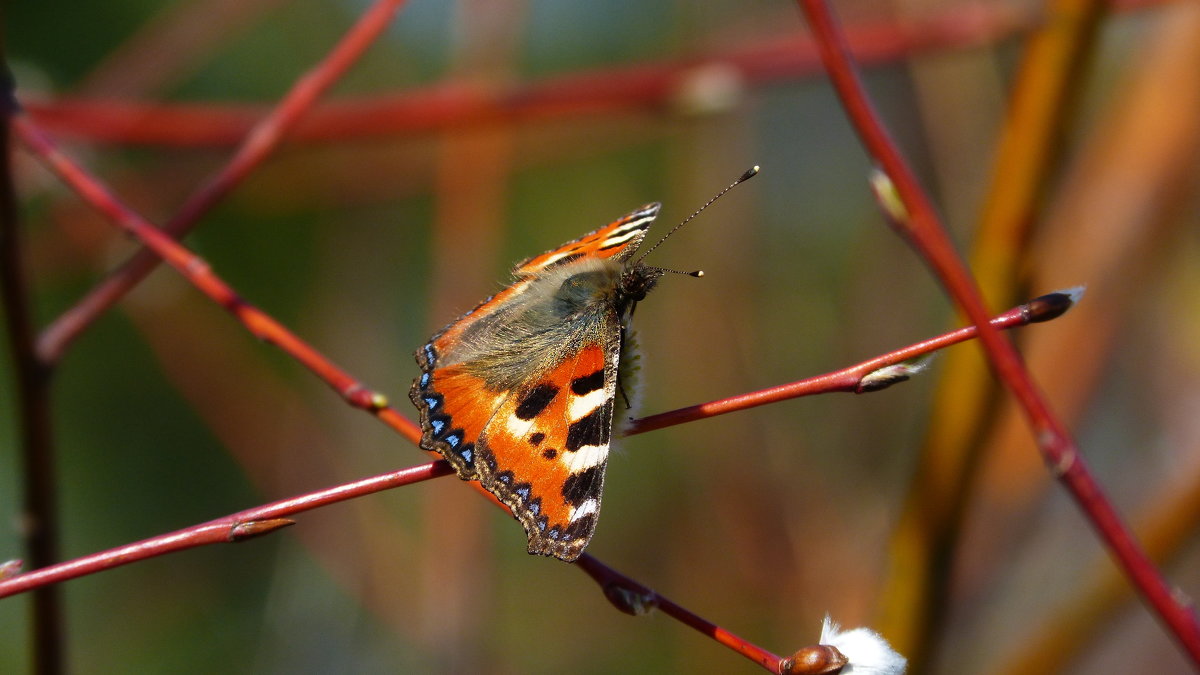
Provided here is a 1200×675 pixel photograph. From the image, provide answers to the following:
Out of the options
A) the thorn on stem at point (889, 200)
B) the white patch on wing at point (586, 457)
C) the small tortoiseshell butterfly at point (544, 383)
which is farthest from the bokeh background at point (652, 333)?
the thorn on stem at point (889, 200)

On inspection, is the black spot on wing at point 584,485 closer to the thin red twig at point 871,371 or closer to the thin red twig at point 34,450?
the thin red twig at point 871,371

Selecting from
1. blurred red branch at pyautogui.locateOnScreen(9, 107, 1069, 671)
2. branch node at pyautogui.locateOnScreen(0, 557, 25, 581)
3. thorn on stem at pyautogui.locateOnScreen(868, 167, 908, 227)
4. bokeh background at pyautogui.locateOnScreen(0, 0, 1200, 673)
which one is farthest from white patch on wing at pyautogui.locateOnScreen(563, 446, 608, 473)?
branch node at pyautogui.locateOnScreen(0, 557, 25, 581)

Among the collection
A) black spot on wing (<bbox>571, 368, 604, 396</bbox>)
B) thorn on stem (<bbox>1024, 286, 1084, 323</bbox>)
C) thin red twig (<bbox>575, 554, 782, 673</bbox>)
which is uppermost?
black spot on wing (<bbox>571, 368, 604, 396</bbox>)

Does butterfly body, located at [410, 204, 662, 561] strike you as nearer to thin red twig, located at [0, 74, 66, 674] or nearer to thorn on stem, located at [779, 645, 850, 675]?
thorn on stem, located at [779, 645, 850, 675]

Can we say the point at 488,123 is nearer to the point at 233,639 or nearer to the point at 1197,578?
the point at 1197,578

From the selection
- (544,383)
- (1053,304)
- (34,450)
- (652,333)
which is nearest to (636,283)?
(544,383)

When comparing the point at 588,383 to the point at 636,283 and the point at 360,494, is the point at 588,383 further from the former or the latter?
the point at 360,494

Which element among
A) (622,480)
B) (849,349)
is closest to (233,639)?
(622,480)
